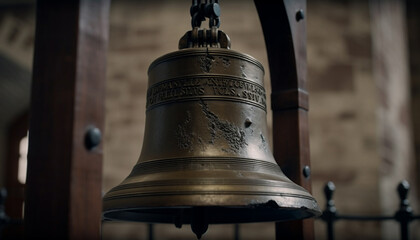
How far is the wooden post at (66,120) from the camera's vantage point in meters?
0.92

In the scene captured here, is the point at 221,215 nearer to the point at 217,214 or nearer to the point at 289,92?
the point at 217,214

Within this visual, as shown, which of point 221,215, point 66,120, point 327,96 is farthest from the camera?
point 327,96

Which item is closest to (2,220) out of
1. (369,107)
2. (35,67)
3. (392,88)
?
(35,67)

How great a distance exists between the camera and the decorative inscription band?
1.40m

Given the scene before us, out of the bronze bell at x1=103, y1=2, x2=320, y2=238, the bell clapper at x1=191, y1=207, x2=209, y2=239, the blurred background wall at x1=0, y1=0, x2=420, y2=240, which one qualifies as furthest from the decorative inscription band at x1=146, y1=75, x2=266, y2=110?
the blurred background wall at x1=0, y1=0, x2=420, y2=240

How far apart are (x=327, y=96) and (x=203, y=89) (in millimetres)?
2303

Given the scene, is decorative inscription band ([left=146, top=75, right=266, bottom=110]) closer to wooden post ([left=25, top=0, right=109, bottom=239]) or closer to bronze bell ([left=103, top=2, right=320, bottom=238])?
bronze bell ([left=103, top=2, right=320, bottom=238])

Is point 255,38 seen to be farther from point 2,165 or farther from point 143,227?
point 2,165

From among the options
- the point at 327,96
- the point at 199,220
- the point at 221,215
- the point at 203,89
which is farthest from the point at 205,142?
the point at 327,96

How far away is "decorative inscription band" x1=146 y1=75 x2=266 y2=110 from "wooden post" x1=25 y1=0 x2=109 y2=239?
0.40 meters

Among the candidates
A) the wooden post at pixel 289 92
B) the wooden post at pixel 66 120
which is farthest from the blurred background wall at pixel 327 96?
the wooden post at pixel 66 120

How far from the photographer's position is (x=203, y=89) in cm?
139

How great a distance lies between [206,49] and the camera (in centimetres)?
142

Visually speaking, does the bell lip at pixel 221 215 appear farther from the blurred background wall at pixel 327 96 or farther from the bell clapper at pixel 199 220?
the blurred background wall at pixel 327 96
